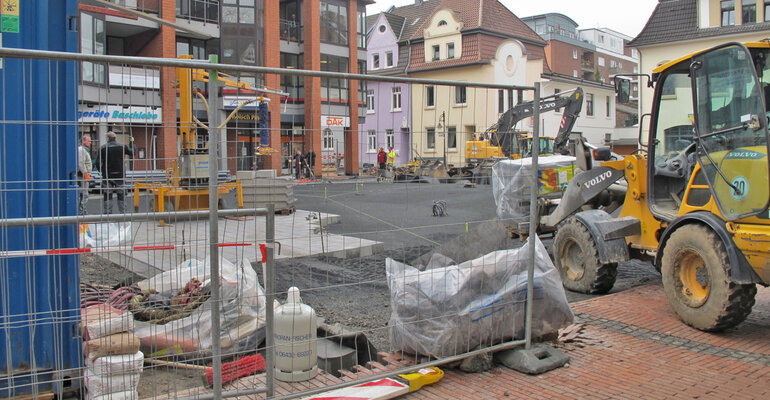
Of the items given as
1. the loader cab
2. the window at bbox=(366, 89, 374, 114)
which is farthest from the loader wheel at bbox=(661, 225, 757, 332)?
the window at bbox=(366, 89, 374, 114)

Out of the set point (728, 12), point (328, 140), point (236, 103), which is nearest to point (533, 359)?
point (328, 140)

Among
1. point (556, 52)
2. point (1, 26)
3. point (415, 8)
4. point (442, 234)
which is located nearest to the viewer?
point (1, 26)

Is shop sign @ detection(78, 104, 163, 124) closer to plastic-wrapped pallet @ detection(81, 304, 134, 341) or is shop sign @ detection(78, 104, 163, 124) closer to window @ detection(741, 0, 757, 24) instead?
plastic-wrapped pallet @ detection(81, 304, 134, 341)

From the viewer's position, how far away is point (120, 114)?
340 cm

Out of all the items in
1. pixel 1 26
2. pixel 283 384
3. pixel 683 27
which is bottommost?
pixel 283 384

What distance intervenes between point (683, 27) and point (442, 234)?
3399cm

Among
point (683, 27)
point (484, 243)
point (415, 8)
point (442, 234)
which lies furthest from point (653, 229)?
point (415, 8)

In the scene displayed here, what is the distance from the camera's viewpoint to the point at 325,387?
13.0 ft

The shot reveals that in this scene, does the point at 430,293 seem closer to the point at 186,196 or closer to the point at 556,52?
the point at 186,196

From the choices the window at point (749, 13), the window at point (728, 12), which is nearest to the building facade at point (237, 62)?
the window at point (728, 12)

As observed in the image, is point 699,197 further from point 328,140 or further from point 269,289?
point 269,289

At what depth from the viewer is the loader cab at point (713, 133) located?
5270mm

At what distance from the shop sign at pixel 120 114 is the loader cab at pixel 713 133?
16.0 ft

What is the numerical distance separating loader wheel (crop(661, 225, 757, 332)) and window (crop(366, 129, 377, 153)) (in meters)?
3.26
